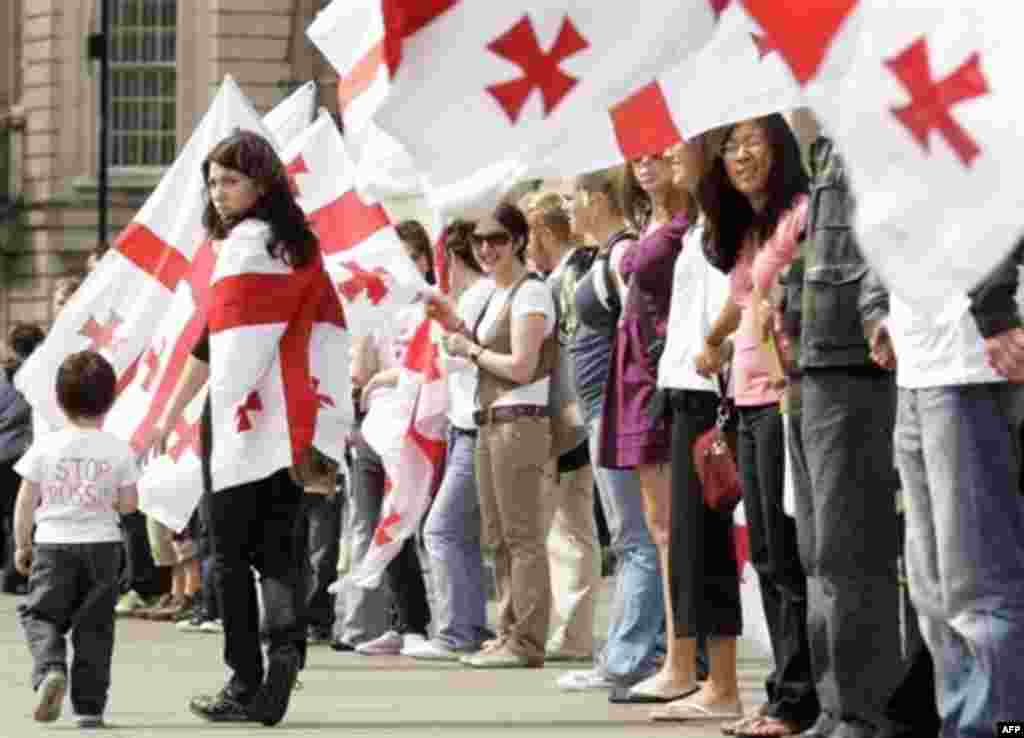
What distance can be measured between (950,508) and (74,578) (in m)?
4.03

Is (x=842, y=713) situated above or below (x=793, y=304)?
below

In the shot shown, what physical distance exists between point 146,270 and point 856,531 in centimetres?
566

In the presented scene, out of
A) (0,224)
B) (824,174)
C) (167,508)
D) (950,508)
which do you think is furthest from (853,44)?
(0,224)

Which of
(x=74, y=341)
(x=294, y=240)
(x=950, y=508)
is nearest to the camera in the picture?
(x=950, y=508)

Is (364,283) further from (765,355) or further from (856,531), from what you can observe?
(856,531)

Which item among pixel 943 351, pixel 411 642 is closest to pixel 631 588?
pixel 411 642

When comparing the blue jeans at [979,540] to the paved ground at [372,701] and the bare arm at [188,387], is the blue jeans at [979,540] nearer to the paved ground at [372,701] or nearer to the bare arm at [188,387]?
the paved ground at [372,701]

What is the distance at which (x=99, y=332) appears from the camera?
1445cm

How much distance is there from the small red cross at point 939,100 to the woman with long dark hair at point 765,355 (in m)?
4.88

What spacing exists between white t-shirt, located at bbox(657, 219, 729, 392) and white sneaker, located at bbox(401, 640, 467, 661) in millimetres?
3802

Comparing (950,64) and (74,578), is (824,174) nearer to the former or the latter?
(74,578)

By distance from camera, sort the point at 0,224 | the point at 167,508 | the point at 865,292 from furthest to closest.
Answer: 1. the point at 0,224
2. the point at 167,508
3. the point at 865,292

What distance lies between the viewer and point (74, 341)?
14.5 m

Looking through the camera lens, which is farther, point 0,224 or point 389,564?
point 0,224
